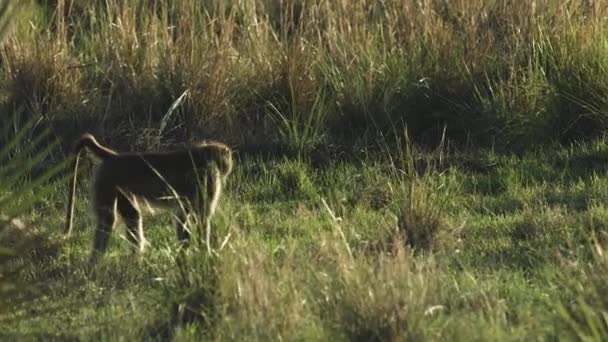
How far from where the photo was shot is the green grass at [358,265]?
588 centimetres

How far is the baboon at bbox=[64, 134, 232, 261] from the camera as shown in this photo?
303 inches

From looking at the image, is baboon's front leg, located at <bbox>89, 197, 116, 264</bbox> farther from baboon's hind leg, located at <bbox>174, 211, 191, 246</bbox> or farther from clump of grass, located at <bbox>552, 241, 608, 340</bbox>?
clump of grass, located at <bbox>552, 241, 608, 340</bbox>

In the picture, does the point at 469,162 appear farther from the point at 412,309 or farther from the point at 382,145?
the point at 412,309

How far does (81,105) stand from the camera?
10.4 metres

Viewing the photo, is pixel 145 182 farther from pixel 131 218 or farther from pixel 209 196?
pixel 209 196

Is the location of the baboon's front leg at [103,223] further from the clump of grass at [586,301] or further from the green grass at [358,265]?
the clump of grass at [586,301]

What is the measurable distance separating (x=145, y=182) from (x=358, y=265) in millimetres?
2083

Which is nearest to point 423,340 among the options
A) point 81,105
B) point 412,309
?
point 412,309

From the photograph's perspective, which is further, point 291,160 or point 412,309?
point 291,160

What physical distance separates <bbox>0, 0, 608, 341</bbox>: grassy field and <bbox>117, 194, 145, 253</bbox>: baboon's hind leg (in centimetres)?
13

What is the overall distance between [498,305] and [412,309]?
43 cm

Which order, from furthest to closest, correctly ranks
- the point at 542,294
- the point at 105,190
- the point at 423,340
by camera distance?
1. the point at 105,190
2. the point at 542,294
3. the point at 423,340

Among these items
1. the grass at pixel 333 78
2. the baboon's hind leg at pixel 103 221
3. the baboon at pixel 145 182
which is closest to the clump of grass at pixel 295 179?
the grass at pixel 333 78

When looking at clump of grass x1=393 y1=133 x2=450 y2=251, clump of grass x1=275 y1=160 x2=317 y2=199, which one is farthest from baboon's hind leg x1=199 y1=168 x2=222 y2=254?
clump of grass x1=275 y1=160 x2=317 y2=199
